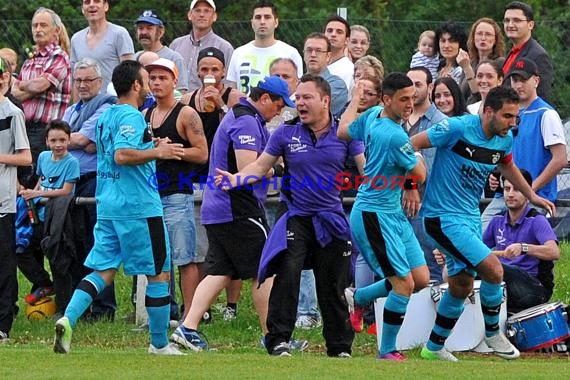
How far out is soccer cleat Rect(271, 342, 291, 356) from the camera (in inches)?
448

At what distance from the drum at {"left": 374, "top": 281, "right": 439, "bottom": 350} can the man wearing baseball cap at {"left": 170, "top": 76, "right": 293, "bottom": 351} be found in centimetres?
138

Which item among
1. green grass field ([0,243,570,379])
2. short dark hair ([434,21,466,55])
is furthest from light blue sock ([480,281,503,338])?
short dark hair ([434,21,466,55])

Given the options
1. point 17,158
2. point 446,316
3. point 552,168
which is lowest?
point 446,316

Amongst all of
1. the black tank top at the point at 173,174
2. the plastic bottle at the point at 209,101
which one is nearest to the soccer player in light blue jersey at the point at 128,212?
the black tank top at the point at 173,174

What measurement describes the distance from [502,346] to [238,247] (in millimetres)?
2522

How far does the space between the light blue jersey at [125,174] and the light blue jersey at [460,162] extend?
2342mm

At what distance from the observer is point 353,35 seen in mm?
16266

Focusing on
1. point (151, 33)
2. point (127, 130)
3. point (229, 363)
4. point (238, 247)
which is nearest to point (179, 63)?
point (151, 33)

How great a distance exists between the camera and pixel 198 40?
51.9 ft

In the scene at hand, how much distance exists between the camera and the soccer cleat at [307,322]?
45.1 feet

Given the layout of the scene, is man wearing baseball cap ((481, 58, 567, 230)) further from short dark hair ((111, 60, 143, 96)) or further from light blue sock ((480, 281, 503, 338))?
short dark hair ((111, 60, 143, 96))

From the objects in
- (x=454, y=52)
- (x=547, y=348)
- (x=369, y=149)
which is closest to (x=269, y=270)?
(x=369, y=149)

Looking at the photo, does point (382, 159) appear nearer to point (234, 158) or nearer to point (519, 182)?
point (519, 182)

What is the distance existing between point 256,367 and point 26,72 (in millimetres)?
6725
